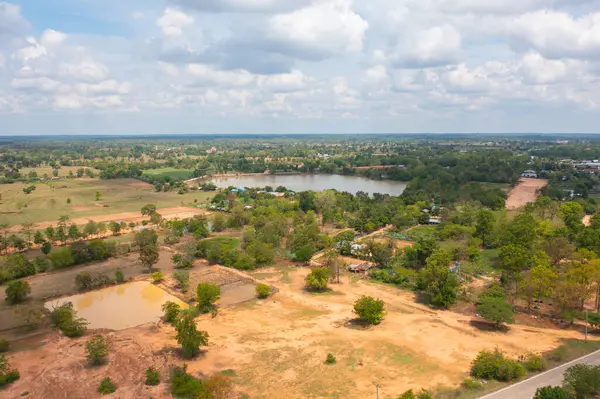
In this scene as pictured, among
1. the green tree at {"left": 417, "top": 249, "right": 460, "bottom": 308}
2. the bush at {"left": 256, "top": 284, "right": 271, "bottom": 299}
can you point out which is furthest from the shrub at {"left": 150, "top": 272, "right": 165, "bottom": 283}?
the green tree at {"left": 417, "top": 249, "right": 460, "bottom": 308}

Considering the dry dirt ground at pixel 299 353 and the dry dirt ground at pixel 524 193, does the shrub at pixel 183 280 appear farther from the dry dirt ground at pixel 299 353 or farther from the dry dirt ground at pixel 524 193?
the dry dirt ground at pixel 524 193

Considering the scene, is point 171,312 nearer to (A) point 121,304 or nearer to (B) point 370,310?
(A) point 121,304

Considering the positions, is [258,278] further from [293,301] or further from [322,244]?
[322,244]

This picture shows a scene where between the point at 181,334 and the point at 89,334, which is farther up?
the point at 181,334

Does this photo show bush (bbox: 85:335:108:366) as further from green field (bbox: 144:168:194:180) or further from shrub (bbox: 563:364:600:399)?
green field (bbox: 144:168:194:180)

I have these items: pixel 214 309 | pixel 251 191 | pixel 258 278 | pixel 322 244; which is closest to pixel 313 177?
pixel 251 191

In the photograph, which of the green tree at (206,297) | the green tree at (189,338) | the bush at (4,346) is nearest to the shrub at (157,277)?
the green tree at (206,297)
